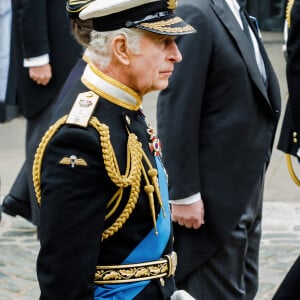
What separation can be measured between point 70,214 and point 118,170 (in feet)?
0.61

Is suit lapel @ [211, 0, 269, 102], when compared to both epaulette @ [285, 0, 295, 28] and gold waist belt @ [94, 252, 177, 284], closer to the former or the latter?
epaulette @ [285, 0, 295, 28]

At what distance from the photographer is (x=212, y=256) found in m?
4.50

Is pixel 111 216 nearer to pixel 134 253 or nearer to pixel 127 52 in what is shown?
pixel 134 253

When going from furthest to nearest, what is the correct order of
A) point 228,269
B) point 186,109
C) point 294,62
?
point 294,62 < point 228,269 < point 186,109

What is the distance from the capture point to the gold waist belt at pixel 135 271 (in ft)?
10.6

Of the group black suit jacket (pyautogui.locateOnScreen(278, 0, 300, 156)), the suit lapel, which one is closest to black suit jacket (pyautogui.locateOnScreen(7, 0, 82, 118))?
black suit jacket (pyautogui.locateOnScreen(278, 0, 300, 156))

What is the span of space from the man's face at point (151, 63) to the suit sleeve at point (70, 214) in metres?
0.23

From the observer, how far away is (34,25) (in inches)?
247

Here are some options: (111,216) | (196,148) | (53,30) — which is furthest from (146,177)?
(53,30)

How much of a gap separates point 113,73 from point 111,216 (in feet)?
1.31

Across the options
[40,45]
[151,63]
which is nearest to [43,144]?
[151,63]

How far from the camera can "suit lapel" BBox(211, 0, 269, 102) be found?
4.34 m

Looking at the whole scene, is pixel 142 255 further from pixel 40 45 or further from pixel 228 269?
pixel 40 45

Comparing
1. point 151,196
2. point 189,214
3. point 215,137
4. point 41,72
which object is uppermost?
point 151,196
